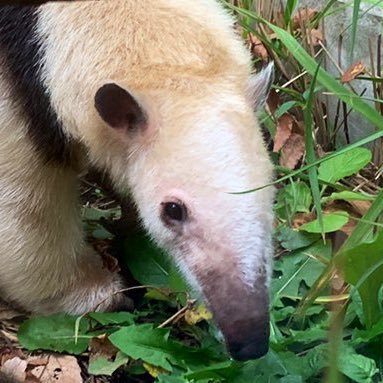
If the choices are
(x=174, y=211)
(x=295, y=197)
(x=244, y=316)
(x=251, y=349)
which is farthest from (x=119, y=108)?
(x=295, y=197)

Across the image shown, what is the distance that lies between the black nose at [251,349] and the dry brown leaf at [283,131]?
5.34 feet

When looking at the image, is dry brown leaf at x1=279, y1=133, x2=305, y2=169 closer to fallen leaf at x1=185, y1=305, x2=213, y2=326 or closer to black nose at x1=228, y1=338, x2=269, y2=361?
fallen leaf at x1=185, y1=305, x2=213, y2=326

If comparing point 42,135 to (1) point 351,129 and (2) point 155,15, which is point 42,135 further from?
(1) point 351,129

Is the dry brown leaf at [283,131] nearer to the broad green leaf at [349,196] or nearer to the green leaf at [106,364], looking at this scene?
the broad green leaf at [349,196]

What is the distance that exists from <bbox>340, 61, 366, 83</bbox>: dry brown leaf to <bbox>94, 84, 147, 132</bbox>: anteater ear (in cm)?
160

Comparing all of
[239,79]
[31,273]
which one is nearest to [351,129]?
[239,79]

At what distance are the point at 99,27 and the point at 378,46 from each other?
1745 millimetres

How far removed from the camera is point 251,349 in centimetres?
286

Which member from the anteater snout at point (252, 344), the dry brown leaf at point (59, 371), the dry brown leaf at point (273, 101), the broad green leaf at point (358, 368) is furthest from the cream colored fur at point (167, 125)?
the dry brown leaf at point (273, 101)

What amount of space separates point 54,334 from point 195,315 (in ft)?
1.99

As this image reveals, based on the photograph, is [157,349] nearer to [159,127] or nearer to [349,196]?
[159,127]

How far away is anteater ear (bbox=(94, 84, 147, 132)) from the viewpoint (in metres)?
2.92

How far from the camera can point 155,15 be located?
3.15 meters

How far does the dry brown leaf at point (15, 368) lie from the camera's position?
134 inches
